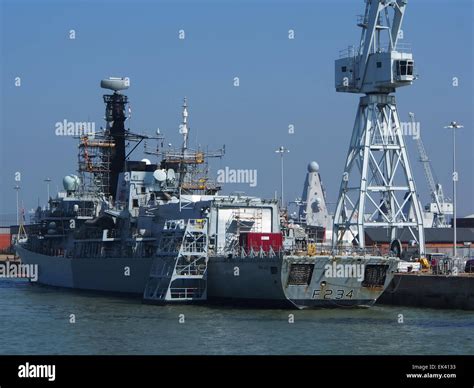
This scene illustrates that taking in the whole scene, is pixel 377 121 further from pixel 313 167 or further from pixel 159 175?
pixel 313 167

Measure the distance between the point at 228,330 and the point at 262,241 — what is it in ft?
40.7

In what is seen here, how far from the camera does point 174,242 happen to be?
56688 mm

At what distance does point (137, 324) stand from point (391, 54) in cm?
2958

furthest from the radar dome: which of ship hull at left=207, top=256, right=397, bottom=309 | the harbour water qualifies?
ship hull at left=207, top=256, right=397, bottom=309

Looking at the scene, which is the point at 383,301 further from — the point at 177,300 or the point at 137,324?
the point at 137,324

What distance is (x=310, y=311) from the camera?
168ft

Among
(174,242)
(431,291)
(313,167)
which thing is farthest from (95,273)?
(313,167)

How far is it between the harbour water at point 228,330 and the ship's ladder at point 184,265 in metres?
1.46

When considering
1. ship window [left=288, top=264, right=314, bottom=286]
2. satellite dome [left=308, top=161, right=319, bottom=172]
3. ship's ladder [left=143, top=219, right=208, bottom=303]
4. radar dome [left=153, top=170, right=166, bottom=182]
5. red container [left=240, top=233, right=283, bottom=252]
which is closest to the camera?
ship window [left=288, top=264, right=314, bottom=286]

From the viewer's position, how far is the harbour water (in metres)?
37.9

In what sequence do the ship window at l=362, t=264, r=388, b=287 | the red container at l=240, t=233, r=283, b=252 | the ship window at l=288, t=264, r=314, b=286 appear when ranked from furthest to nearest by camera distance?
the red container at l=240, t=233, r=283, b=252 → the ship window at l=362, t=264, r=388, b=287 → the ship window at l=288, t=264, r=314, b=286

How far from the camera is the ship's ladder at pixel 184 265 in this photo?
55.7 meters

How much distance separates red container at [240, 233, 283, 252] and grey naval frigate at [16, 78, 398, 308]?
6 centimetres

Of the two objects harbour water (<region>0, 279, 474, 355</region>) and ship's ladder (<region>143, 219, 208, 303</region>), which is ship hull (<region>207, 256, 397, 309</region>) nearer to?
harbour water (<region>0, 279, 474, 355</region>)
